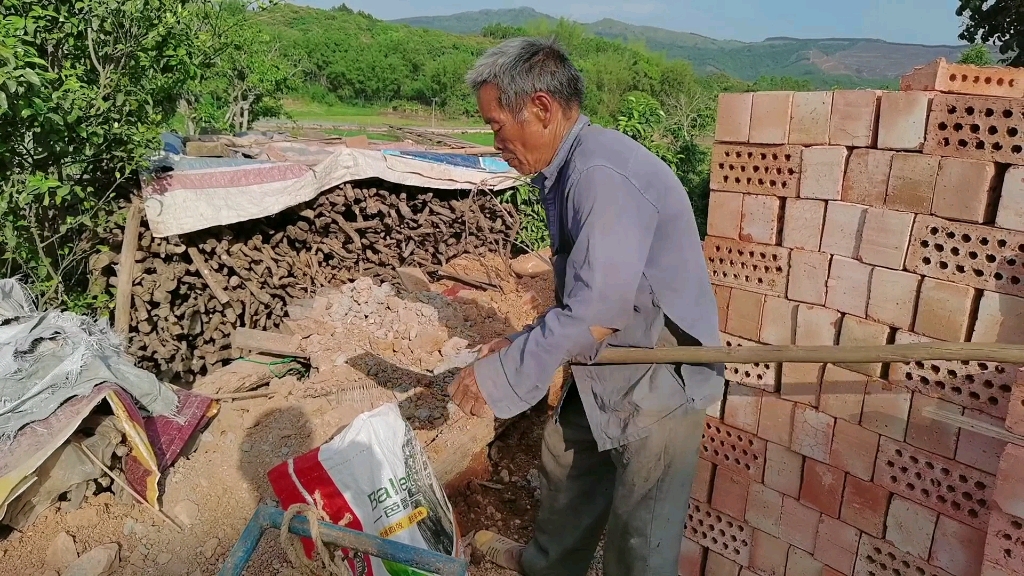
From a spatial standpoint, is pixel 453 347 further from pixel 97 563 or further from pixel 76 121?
pixel 76 121

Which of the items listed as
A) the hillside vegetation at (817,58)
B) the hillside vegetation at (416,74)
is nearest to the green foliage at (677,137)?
the hillside vegetation at (416,74)

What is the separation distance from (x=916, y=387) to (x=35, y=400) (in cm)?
397

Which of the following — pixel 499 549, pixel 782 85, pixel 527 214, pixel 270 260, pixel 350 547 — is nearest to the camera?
pixel 350 547

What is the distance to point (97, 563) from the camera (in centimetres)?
Answer: 317

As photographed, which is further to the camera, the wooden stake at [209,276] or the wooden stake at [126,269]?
the wooden stake at [209,276]

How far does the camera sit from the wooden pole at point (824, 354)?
176 centimetres

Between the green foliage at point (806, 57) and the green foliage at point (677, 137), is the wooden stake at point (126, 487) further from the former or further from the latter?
the green foliage at point (806, 57)

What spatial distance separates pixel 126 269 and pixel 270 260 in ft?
4.57

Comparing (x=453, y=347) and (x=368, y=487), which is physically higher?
(x=368, y=487)

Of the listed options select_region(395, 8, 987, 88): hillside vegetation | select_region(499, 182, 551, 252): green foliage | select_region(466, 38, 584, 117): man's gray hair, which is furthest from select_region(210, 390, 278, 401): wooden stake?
select_region(395, 8, 987, 88): hillside vegetation

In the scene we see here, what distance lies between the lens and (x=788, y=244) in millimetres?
2756

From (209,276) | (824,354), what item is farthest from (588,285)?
(209,276)

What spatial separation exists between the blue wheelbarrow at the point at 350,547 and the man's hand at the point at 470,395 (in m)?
0.48

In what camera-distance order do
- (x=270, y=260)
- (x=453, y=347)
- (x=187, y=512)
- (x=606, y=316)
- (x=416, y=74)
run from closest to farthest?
(x=606, y=316) → (x=187, y=512) → (x=453, y=347) → (x=270, y=260) → (x=416, y=74)
